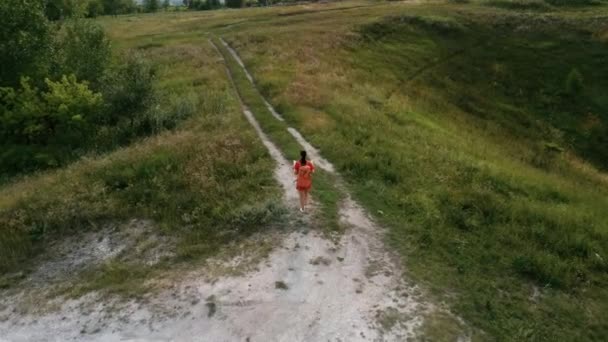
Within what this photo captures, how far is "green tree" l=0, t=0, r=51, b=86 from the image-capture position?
113 feet

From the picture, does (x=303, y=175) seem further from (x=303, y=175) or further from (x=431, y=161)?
(x=431, y=161)

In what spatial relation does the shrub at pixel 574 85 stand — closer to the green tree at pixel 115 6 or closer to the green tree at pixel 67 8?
the green tree at pixel 67 8

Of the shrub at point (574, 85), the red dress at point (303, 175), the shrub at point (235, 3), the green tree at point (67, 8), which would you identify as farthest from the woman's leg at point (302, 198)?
the shrub at point (235, 3)

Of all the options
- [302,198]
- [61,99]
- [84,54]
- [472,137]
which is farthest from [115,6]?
[302,198]

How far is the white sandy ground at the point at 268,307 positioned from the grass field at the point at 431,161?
1423mm

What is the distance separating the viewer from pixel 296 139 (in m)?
26.9

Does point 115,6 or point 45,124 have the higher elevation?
point 115,6

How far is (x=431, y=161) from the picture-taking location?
990 inches

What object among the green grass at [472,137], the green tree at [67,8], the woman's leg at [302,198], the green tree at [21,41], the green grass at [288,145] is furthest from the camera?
the green tree at [67,8]

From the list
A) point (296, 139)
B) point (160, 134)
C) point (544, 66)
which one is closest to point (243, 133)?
point (296, 139)

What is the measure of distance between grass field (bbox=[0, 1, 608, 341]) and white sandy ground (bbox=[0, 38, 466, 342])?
1.42 metres

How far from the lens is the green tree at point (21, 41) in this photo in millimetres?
34531

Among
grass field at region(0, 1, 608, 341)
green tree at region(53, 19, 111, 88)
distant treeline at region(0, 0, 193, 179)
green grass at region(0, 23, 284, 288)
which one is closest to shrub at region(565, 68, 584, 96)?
grass field at region(0, 1, 608, 341)

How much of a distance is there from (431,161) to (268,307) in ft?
43.9
